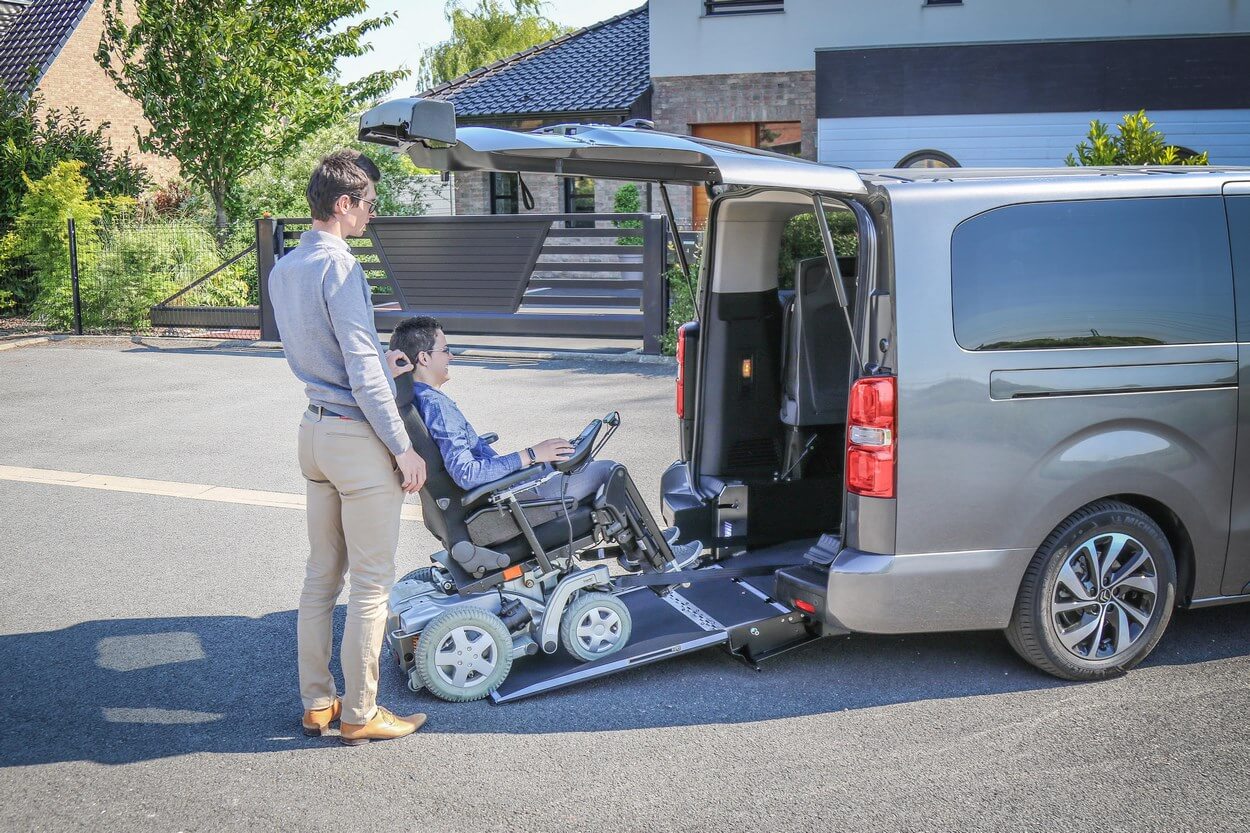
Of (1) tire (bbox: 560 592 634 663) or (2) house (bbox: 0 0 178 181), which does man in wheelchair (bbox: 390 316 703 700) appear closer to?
(1) tire (bbox: 560 592 634 663)

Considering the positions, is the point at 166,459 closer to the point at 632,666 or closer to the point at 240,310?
the point at 632,666

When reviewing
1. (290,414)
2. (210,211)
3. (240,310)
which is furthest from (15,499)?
(210,211)

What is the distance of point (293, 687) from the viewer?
15.1 feet

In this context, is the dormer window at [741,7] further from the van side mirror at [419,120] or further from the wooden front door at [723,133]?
the van side mirror at [419,120]

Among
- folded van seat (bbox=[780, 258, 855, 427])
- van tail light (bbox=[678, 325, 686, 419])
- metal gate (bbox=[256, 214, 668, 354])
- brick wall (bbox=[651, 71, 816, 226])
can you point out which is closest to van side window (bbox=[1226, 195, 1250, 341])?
folded van seat (bbox=[780, 258, 855, 427])

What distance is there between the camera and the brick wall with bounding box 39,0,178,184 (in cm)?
2747

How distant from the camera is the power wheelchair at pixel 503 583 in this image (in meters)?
4.42

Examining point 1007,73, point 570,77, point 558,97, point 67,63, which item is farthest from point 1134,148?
point 67,63

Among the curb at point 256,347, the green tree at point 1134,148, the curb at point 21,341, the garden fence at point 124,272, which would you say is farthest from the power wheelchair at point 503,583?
the curb at point 21,341

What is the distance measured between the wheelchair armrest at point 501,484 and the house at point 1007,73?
1476cm

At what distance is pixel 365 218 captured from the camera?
13.1 feet

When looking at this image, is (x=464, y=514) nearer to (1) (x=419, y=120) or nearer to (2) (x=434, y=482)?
(2) (x=434, y=482)

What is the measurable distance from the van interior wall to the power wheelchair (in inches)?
42.0

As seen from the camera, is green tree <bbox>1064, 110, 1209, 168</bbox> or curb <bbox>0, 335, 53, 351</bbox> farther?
curb <bbox>0, 335, 53, 351</bbox>
